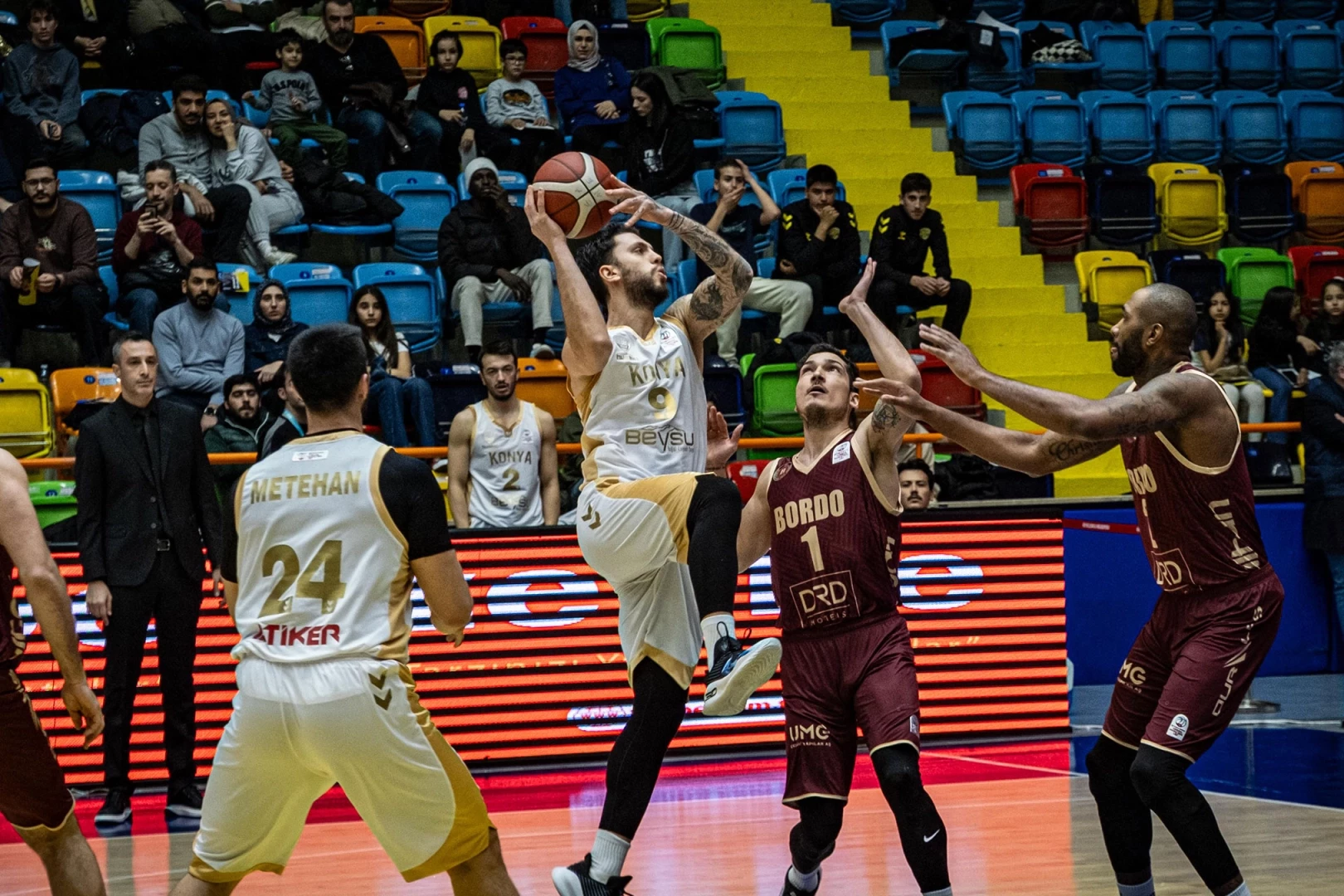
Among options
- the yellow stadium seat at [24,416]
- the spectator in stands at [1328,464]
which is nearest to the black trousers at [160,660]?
the yellow stadium seat at [24,416]

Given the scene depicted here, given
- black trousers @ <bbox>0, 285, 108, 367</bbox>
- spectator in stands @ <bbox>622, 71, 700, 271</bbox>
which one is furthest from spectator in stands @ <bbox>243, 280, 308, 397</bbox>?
spectator in stands @ <bbox>622, 71, 700, 271</bbox>

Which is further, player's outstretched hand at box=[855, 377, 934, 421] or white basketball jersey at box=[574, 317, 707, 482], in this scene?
white basketball jersey at box=[574, 317, 707, 482]

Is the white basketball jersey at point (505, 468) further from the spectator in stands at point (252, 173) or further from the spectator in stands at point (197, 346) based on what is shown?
the spectator in stands at point (252, 173)

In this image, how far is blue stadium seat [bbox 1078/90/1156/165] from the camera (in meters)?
15.6

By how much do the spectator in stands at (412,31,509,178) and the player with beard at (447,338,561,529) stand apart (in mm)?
4233

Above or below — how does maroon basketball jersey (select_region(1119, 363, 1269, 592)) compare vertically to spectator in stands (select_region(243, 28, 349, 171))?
below

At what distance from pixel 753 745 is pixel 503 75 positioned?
7.07 metres

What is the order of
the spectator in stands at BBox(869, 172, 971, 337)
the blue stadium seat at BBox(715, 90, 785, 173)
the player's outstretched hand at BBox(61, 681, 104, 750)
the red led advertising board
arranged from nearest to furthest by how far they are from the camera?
the player's outstretched hand at BBox(61, 681, 104, 750) → the red led advertising board → the spectator in stands at BBox(869, 172, 971, 337) → the blue stadium seat at BBox(715, 90, 785, 173)

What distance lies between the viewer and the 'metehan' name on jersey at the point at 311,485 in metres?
4.18

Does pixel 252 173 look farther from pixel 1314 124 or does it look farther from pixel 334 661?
pixel 1314 124

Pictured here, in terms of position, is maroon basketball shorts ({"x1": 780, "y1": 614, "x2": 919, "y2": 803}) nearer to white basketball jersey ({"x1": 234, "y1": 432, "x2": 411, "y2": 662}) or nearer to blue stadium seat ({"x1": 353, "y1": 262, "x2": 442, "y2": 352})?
white basketball jersey ({"x1": 234, "y1": 432, "x2": 411, "y2": 662})

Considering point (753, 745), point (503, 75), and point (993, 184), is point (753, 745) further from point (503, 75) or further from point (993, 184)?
point (993, 184)

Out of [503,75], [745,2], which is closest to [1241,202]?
[745,2]

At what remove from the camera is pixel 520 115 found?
13.6 meters
